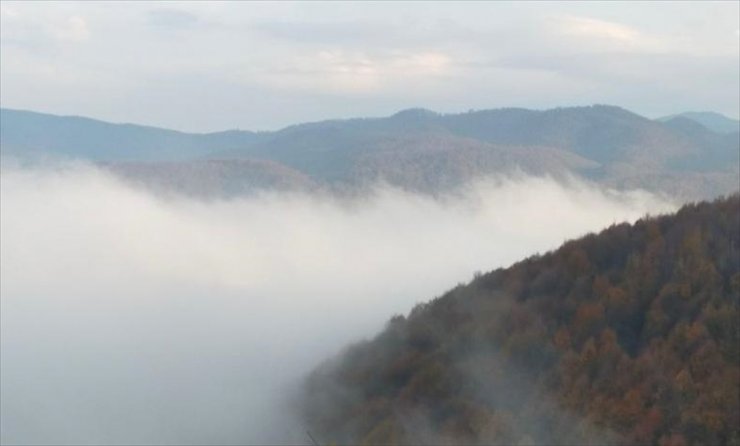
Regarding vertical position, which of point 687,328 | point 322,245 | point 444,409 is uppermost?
point 687,328

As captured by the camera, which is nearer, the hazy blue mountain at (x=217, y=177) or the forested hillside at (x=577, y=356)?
the forested hillside at (x=577, y=356)

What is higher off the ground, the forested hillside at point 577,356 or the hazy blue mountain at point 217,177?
the forested hillside at point 577,356

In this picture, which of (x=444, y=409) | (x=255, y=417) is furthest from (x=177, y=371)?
(x=444, y=409)

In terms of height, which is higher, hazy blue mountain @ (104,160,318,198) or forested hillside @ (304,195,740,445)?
forested hillside @ (304,195,740,445)

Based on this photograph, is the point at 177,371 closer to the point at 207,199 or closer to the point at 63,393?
the point at 63,393

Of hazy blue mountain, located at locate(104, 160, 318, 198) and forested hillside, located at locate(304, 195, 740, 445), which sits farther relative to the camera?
hazy blue mountain, located at locate(104, 160, 318, 198)

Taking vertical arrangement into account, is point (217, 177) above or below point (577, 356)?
below

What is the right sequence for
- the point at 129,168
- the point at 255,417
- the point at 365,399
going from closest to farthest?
1. the point at 365,399
2. the point at 255,417
3. the point at 129,168

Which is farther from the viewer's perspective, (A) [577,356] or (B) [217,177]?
(B) [217,177]
